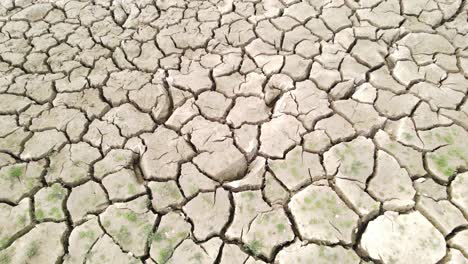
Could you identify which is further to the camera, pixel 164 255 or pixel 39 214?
pixel 39 214

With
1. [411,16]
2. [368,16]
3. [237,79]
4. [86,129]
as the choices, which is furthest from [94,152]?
[411,16]

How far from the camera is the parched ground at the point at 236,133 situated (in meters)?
2.02

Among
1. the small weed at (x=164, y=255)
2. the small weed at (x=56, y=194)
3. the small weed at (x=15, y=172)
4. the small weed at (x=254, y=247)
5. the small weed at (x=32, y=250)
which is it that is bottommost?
the small weed at (x=32, y=250)

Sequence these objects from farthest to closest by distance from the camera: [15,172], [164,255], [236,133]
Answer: [236,133]
[15,172]
[164,255]

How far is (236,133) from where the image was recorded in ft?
8.21

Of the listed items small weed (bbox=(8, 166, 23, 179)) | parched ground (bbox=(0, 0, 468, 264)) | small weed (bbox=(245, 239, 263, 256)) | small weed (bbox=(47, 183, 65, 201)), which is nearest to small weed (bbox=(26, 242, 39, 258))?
parched ground (bbox=(0, 0, 468, 264))

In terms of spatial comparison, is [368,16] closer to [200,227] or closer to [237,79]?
[237,79]

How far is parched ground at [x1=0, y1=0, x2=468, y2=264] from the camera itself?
2020mm

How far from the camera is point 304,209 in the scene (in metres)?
2.11

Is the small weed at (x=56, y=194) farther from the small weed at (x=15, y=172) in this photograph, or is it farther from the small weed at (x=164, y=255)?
the small weed at (x=164, y=255)

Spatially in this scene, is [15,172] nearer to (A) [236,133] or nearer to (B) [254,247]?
(A) [236,133]

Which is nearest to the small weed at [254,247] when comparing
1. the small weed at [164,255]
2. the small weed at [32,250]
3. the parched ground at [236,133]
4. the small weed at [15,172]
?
the parched ground at [236,133]

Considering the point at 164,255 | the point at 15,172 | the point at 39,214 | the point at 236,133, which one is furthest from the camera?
the point at 236,133

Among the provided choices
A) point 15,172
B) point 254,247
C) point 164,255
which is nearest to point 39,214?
point 15,172
